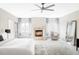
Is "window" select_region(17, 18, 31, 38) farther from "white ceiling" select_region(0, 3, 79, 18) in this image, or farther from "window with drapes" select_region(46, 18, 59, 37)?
"window with drapes" select_region(46, 18, 59, 37)

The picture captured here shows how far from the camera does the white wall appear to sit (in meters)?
3.61

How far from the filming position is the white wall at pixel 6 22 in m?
3.61

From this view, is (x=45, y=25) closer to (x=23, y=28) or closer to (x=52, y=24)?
(x=52, y=24)

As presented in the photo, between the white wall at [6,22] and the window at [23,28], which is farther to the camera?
the window at [23,28]

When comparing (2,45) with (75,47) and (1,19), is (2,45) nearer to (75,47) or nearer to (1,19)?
(1,19)

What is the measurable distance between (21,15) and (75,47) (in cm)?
222

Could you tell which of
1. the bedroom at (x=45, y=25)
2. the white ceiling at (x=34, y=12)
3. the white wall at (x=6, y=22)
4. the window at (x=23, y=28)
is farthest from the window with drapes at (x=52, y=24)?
the white wall at (x=6, y=22)

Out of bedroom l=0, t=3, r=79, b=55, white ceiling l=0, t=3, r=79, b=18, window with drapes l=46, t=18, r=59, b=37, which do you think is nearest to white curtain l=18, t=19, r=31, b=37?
bedroom l=0, t=3, r=79, b=55

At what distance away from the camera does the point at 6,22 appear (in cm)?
376

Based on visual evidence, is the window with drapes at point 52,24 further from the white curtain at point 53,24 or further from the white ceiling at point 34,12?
the white ceiling at point 34,12

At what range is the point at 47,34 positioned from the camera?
4395mm

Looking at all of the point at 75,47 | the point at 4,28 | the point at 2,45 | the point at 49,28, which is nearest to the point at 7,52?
the point at 2,45

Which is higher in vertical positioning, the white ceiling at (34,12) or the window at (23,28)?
the white ceiling at (34,12)

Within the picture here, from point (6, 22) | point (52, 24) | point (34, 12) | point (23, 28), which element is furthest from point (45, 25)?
point (6, 22)
